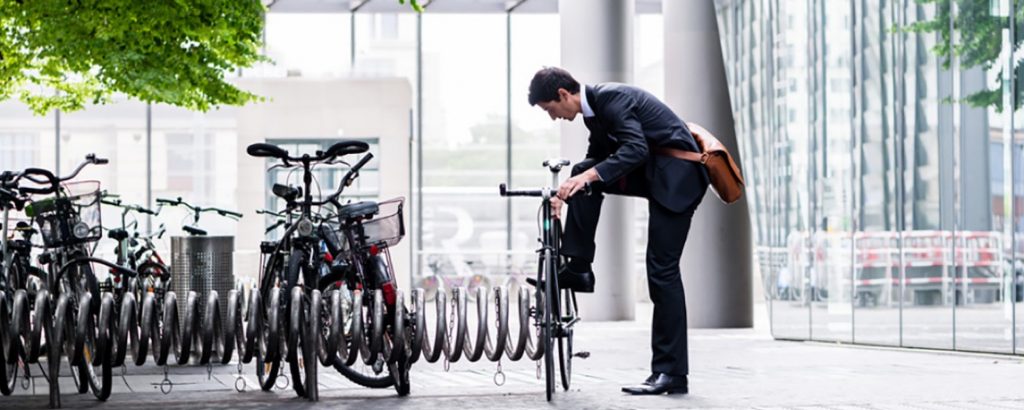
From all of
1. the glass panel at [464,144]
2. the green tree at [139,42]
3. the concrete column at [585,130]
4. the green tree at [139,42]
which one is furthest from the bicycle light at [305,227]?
the glass panel at [464,144]

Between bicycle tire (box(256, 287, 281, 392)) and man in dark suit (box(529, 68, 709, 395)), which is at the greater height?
man in dark suit (box(529, 68, 709, 395))

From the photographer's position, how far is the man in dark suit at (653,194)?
6996mm

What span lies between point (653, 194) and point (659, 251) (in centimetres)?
25

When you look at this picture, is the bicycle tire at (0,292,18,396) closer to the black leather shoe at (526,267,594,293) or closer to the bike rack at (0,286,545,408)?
the bike rack at (0,286,545,408)

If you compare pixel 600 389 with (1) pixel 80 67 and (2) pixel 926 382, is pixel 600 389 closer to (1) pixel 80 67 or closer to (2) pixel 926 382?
(2) pixel 926 382

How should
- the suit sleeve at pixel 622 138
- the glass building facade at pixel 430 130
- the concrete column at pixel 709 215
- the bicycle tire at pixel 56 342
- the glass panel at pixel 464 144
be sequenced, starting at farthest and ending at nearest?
the glass panel at pixel 464 144 → the glass building facade at pixel 430 130 → the concrete column at pixel 709 215 → the suit sleeve at pixel 622 138 → the bicycle tire at pixel 56 342

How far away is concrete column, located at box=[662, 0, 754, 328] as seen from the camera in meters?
16.1

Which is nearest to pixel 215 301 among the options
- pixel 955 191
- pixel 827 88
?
pixel 955 191

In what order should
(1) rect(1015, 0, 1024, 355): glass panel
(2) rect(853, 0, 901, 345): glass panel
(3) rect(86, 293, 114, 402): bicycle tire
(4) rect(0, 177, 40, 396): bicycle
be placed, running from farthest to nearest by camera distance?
1. (2) rect(853, 0, 901, 345): glass panel
2. (1) rect(1015, 0, 1024, 355): glass panel
3. (4) rect(0, 177, 40, 396): bicycle
4. (3) rect(86, 293, 114, 402): bicycle tire

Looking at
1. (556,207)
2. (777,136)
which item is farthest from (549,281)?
(777,136)

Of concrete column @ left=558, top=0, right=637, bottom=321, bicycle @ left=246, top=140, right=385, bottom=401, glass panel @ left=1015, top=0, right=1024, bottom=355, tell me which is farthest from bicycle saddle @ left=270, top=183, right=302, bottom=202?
concrete column @ left=558, top=0, right=637, bottom=321

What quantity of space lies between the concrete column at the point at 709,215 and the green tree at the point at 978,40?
4329 millimetres

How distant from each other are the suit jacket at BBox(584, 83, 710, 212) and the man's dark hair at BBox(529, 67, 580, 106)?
0.10 m

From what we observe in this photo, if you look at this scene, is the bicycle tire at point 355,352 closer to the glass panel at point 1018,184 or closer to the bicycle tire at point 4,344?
the bicycle tire at point 4,344
